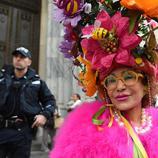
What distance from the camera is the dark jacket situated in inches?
183

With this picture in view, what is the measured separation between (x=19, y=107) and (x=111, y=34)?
2534 mm

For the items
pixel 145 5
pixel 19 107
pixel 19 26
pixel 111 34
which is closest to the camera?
pixel 145 5

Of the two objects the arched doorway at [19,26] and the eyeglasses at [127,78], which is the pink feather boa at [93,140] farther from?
the arched doorway at [19,26]

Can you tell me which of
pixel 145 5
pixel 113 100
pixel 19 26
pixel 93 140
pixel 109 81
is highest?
pixel 19 26

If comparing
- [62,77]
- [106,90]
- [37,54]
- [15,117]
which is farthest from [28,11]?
[106,90]

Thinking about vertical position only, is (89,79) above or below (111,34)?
below

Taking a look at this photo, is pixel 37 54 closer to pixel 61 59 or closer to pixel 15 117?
pixel 61 59

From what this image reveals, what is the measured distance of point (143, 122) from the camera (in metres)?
2.39

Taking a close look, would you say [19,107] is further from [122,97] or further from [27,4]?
[27,4]

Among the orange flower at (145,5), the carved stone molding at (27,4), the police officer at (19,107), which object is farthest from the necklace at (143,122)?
the carved stone molding at (27,4)

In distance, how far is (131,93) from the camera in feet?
7.67

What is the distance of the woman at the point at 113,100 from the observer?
219 cm

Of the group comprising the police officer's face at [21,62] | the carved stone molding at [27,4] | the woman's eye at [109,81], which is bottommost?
the woman's eye at [109,81]

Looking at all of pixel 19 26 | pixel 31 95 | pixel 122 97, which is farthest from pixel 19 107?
pixel 19 26
